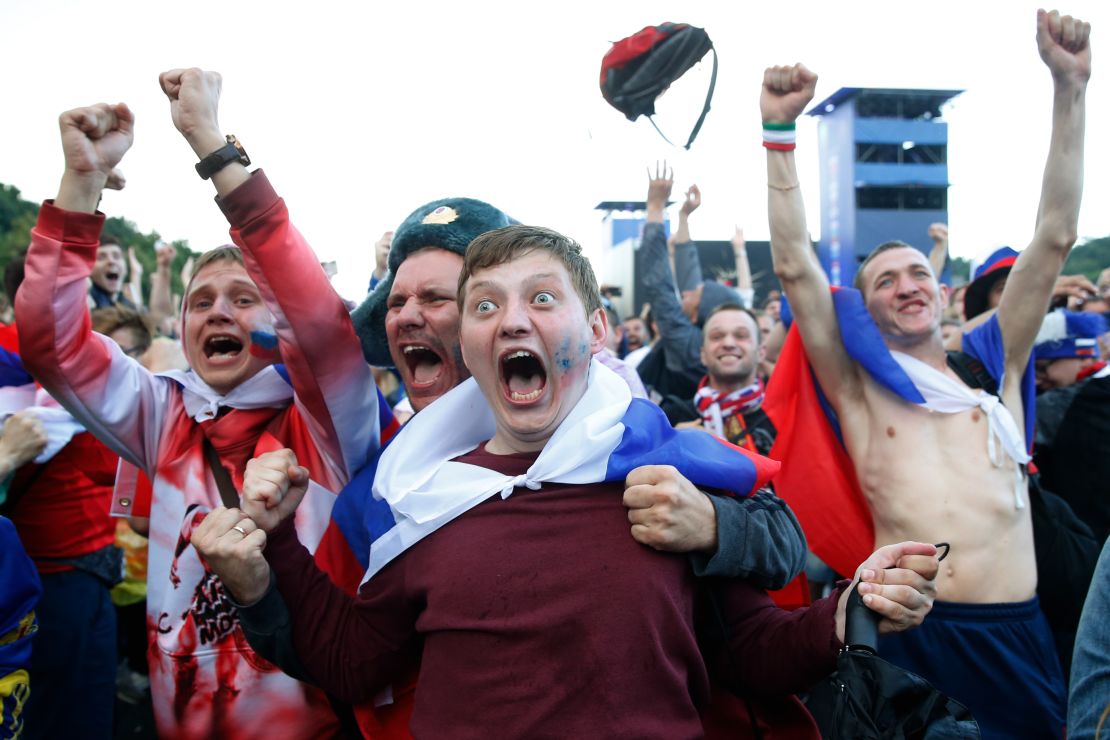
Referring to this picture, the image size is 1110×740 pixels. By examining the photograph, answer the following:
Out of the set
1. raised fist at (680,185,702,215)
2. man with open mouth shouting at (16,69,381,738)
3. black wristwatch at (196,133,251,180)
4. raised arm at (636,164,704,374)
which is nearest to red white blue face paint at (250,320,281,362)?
man with open mouth shouting at (16,69,381,738)

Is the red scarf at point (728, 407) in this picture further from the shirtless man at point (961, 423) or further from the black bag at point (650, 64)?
the black bag at point (650, 64)

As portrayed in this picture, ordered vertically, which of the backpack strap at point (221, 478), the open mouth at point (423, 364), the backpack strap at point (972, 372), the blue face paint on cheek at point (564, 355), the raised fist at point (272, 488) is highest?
the blue face paint on cheek at point (564, 355)

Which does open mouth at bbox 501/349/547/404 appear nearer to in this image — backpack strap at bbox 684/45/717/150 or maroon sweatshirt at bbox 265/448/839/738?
maroon sweatshirt at bbox 265/448/839/738

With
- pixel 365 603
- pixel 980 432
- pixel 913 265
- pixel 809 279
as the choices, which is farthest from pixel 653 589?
pixel 913 265

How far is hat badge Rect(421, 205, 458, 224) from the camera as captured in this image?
84.4 inches

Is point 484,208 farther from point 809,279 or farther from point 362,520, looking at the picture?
point 809,279

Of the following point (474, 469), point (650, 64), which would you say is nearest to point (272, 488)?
point (474, 469)

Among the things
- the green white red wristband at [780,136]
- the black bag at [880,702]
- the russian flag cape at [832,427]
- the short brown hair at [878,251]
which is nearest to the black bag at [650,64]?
the green white red wristband at [780,136]

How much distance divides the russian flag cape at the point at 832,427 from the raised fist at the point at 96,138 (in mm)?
2395

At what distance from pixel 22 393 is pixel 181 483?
1226 millimetres

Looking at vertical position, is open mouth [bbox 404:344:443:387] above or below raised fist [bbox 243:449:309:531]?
above

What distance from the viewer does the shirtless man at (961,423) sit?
2.62 meters

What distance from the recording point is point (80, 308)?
2.04 meters

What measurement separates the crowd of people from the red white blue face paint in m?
0.02
